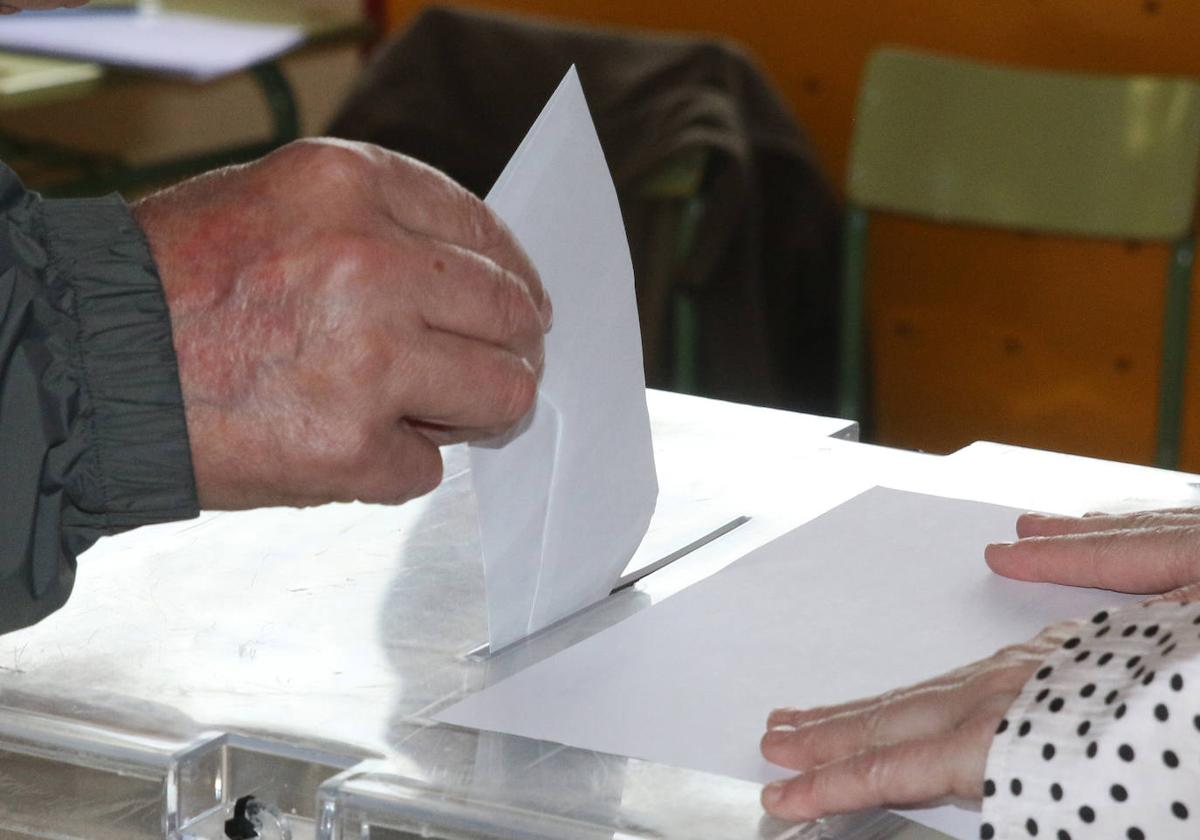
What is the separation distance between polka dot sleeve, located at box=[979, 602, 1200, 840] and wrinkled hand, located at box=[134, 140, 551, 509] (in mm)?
257

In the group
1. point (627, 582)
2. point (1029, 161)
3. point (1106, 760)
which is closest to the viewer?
point (1106, 760)

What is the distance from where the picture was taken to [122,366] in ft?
2.29

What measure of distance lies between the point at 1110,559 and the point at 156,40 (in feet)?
8.19

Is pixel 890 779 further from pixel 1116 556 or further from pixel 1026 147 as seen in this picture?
pixel 1026 147

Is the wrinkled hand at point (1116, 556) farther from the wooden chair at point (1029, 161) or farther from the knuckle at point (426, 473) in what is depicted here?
the wooden chair at point (1029, 161)

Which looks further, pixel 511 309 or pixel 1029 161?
pixel 1029 161

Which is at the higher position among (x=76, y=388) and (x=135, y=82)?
(x=76, y=388)

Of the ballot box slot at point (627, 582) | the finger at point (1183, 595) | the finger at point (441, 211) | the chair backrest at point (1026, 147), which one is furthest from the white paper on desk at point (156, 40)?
the finger at point (1183, 595)

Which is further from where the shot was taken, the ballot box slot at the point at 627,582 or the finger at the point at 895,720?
the ballot box slot at the point at 627,582

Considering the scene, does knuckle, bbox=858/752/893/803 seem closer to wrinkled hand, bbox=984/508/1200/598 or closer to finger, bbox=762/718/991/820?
finger, bbox=762/718/991/820

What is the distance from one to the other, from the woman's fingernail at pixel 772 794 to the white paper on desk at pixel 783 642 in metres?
0.02

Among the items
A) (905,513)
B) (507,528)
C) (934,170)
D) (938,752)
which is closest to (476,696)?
(507,528)

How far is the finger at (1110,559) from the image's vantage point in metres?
0.83

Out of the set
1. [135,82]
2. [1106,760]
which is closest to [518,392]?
[1106,760]
